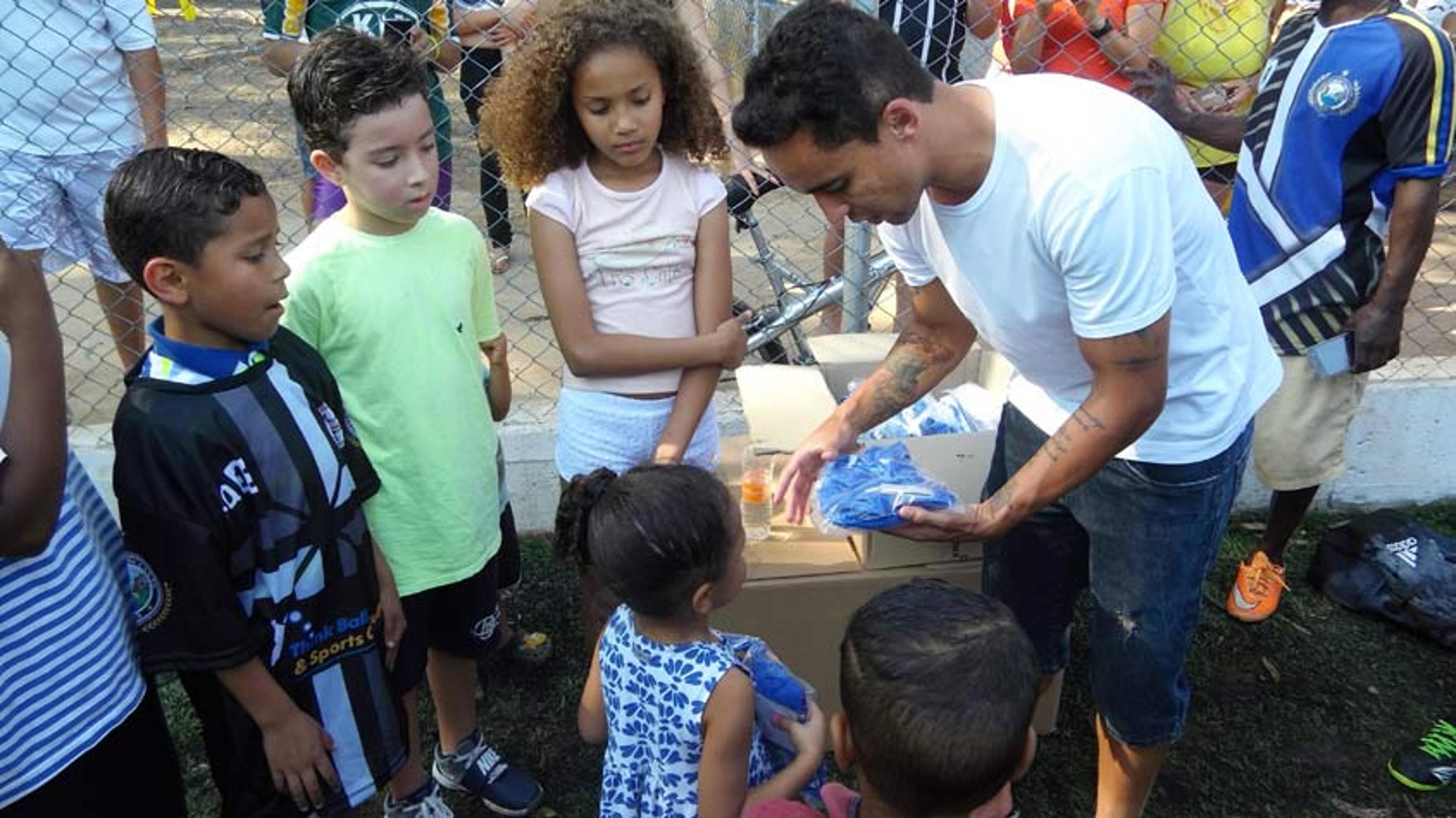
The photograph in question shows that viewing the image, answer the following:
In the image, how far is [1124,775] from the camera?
2.17 meters

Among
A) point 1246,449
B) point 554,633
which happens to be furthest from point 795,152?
point 554,633

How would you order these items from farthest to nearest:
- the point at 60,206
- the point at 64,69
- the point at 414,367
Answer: the point at 60,206
the point at 64,69
the point at 414,367

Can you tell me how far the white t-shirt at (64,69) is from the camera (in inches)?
135

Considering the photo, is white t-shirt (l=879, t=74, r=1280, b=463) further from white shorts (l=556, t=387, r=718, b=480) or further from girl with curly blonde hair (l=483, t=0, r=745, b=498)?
white shorts (l=556, t=387, r=718, b=480)

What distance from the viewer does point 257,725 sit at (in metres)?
1.79

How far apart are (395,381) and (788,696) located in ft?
3.04

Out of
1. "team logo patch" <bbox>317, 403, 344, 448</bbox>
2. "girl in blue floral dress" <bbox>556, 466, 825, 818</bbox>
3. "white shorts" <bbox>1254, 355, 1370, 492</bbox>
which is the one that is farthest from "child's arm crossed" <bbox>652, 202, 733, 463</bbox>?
"white shorts" <bbox>1254, 355, 1370, 492</bbox>

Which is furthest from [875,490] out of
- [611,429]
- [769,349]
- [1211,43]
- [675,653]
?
[1211,43]

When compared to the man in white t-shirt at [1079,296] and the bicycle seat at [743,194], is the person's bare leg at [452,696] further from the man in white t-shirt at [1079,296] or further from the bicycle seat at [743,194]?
the bicycle seat at [743,194]

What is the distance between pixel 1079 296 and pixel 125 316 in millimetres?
3338

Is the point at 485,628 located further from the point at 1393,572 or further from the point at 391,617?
the point at 1393,572

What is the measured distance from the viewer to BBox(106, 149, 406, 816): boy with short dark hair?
5.32ft

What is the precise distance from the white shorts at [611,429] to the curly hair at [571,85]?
49 cm

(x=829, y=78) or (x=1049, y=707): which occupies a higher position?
(x=829, y=78)
